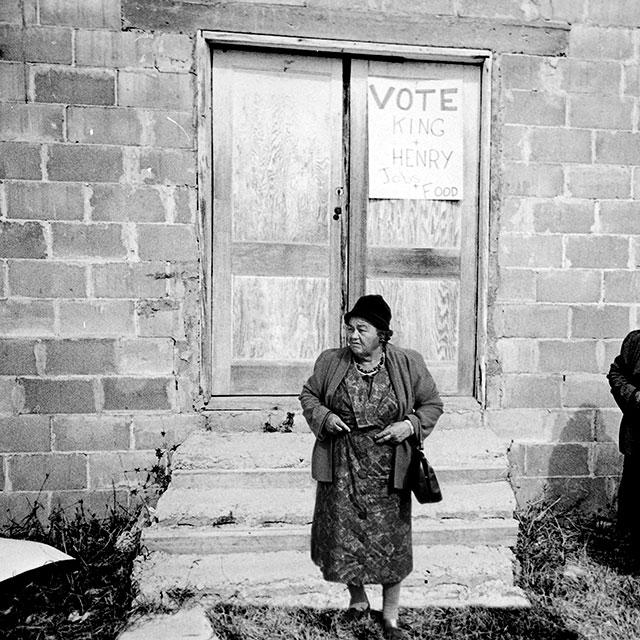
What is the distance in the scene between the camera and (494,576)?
144 inches

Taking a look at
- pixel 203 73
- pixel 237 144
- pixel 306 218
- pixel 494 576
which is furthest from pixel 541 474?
pixel 203 73

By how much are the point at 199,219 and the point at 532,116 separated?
8.00ft

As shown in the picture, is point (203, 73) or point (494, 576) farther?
point (203, 73)

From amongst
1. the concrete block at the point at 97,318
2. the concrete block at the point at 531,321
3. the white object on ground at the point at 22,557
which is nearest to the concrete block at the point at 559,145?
the concrete block at the point at 531,321

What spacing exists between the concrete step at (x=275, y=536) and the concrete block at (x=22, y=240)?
195cm

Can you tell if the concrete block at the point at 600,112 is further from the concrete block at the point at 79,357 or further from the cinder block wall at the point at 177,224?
the concrete block at the point at 79,357

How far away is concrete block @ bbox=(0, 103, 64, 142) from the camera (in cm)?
422

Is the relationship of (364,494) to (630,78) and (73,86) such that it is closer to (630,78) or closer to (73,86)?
(73,86)

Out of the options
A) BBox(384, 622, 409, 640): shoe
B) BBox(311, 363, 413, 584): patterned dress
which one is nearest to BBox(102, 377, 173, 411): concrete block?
BBox(311, 363, 413, 584): patterned dress

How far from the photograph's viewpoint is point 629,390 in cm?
382

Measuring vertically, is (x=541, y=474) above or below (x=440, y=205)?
below

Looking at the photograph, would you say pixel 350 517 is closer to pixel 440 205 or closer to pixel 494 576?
pixel 494 576

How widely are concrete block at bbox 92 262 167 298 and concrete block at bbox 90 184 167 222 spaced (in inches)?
12.2

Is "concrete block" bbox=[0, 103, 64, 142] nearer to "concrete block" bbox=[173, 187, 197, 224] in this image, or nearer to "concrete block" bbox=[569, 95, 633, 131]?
"concrete block" bbox=[173, 187, 197, 224]
